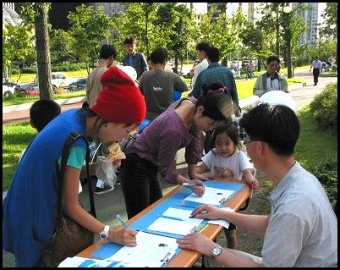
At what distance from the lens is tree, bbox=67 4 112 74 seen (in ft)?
73.6

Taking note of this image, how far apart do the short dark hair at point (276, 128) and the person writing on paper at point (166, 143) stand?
2.85ft

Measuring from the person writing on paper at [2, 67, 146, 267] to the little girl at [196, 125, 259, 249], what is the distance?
1.46 metres

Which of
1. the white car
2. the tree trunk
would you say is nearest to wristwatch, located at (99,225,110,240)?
the tree trunk

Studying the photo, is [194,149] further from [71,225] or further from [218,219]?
[71,225]

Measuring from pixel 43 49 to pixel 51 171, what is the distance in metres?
6.50

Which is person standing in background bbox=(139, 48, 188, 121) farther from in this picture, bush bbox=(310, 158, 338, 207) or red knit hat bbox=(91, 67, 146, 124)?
red knit hat bbox=(91, 67, 146, 124)

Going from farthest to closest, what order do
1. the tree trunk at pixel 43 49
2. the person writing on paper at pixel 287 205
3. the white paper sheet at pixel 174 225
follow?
the tree trunk at pixel 43 49
the white paper sheet at pixel 174 225
the person writing on paper at pixel 287 205

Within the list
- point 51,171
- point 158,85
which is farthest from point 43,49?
point 51,171

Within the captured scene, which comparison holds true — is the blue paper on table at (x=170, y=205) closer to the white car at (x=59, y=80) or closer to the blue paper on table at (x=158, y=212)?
the blue paper on table at (x=158, y=212)

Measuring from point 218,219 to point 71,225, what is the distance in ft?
2.78

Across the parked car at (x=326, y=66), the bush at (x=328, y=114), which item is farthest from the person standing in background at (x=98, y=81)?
the parked car at (x=326, y=66)

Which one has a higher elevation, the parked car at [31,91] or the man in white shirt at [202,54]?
the man in white shirt at [202,54]

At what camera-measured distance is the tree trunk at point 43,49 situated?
24.4 ft

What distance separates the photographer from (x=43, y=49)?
769 cm
